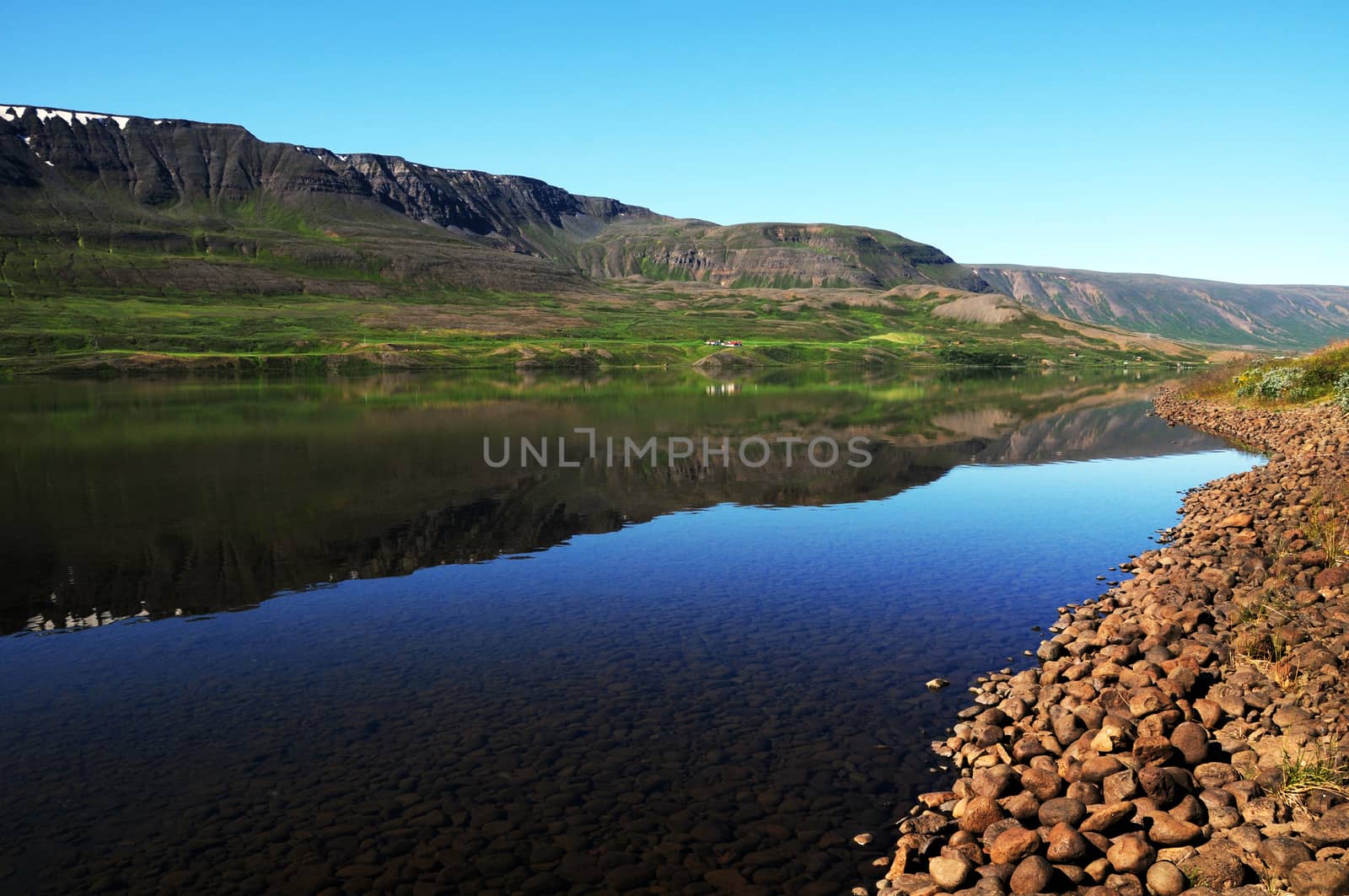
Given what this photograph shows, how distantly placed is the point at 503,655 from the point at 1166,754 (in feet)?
54.5

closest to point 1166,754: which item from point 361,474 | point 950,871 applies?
point 950,871

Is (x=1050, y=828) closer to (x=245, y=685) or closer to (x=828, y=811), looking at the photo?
(x=828, y=811)

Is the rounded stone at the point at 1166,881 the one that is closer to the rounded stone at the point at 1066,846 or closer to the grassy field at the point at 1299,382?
the rounded stone at the point at 1066,846

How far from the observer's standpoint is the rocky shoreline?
1300 cm

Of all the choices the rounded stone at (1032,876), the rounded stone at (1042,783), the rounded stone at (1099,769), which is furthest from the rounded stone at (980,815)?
the rounded stone at (1099,769)

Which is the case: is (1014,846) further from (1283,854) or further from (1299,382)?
(1299,382)

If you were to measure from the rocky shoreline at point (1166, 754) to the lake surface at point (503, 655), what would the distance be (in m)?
1.60

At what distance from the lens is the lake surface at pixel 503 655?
15.6 metres

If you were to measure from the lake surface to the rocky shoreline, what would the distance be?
63.2 inches

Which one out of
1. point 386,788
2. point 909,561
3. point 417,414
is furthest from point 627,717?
point 417,414

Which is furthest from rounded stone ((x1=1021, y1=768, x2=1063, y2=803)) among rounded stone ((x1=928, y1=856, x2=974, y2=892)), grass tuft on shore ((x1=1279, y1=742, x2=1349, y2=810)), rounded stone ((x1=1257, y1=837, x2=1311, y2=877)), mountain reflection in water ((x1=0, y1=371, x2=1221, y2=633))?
mountain reflection in water ((x1=0, y1=371, x2=1221, y2=633))

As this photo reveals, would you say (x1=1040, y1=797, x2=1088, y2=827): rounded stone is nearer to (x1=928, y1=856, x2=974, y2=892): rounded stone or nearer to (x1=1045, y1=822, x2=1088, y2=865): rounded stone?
(x1=1045, y1=822, x2=1088, y2=865): rounded stone

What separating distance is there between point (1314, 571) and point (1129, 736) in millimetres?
13286

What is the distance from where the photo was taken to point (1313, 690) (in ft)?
57.0
